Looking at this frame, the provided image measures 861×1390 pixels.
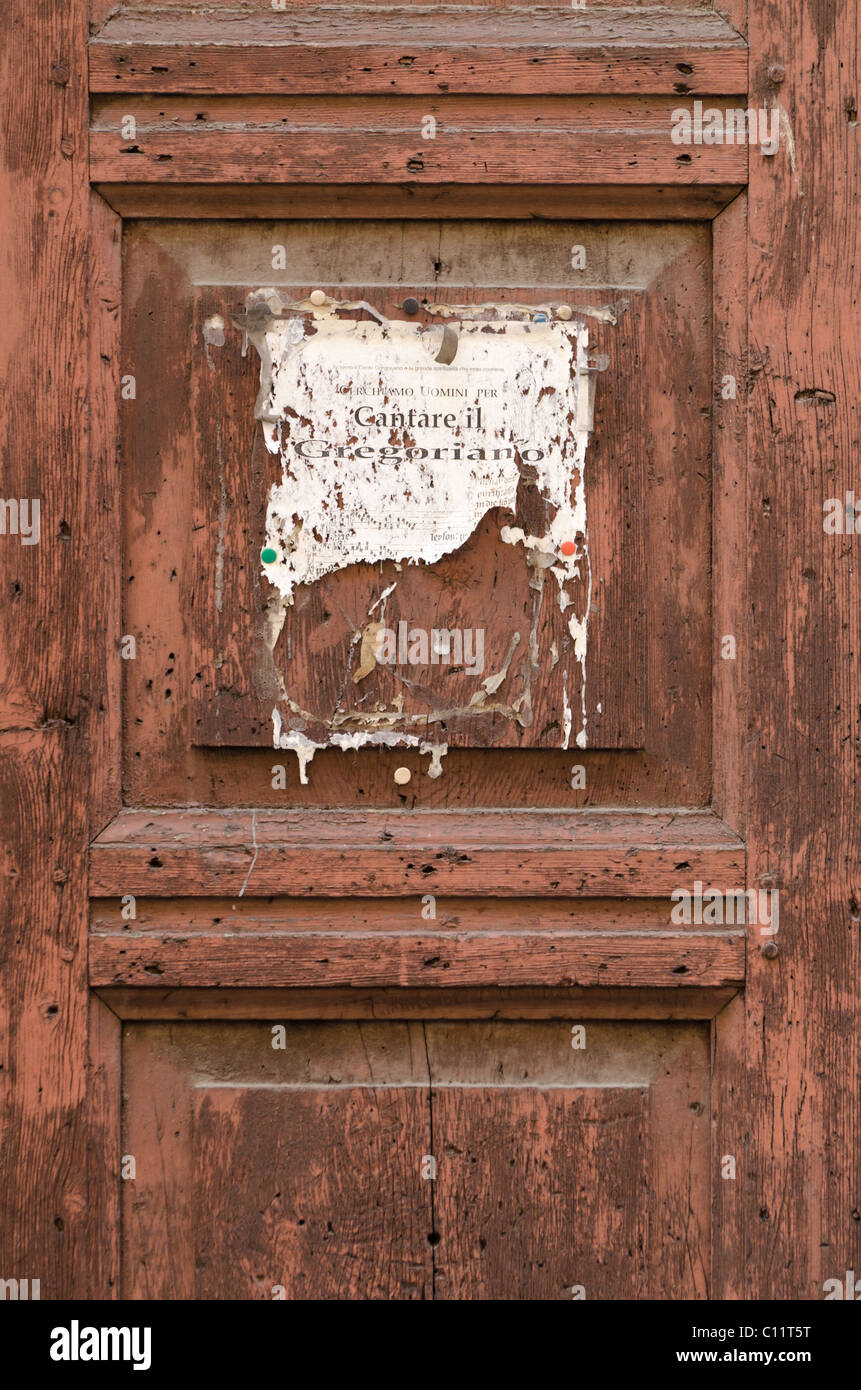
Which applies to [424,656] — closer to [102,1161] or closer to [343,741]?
[343,741]

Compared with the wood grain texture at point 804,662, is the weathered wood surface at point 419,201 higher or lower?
higher

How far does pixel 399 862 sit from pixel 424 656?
0.88 feet

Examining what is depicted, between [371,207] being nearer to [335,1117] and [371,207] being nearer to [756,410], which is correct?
[756,410]

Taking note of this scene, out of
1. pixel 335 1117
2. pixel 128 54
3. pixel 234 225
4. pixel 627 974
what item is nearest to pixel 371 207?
pixel 234 225

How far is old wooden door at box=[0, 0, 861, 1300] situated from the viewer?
4.81 ft

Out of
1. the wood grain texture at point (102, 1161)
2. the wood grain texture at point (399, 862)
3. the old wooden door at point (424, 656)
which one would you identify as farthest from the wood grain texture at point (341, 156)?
the wood grain texture at point (102, 1161)

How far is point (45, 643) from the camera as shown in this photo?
1478mm

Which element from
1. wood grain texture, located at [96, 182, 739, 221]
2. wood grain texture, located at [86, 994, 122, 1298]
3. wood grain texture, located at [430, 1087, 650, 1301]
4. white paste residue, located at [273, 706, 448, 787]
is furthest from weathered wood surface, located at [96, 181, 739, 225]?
wood grain texture, located at [430, 1087, 650, 1301]

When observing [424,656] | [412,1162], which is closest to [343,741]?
[424,656]

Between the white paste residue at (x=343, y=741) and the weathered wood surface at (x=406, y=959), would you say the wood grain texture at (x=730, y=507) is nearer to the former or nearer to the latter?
the weathered wood surface at (x=406, y=959)

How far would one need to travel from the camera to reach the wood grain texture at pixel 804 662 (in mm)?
1471

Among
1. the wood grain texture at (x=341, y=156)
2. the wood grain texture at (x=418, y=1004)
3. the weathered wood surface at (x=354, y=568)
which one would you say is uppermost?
the wood grain texture at (x=341, y=156)

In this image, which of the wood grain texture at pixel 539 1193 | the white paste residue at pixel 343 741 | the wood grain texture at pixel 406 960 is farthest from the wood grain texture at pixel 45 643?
the wood grain texture at pixel 539 1193

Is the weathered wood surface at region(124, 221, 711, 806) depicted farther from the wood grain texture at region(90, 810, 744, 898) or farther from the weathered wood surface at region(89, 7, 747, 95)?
the weathered wood surface at region(89, 7, 747, 95)
